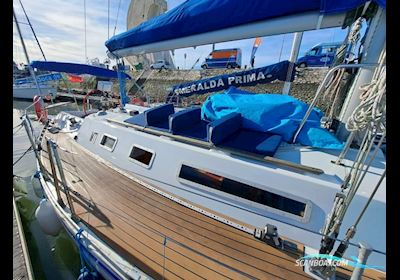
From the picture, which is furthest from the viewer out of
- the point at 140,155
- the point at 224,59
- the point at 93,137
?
the point at 224,59

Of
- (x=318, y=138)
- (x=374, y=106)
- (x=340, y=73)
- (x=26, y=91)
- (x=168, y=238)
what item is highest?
(x=340, y=73)

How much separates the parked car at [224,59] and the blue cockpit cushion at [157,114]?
15.7 m

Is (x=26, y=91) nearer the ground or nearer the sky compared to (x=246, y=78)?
nearer the ground

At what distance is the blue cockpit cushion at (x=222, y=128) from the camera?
2359mm

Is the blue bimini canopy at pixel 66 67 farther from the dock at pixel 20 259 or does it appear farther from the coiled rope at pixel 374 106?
the coiled rope at pixel 374 106

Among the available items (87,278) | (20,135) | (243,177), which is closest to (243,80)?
(243,177)

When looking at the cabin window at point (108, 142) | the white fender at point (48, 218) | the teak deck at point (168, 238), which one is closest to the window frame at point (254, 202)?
the teak deck at point (168, 238)

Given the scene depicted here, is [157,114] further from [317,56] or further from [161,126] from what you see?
[317,56]

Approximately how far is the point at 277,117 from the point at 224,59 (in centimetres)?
1772

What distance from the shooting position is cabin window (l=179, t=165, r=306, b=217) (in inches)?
77.9

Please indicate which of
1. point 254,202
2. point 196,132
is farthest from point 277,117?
point 254,202

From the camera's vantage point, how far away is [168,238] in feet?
5.46
